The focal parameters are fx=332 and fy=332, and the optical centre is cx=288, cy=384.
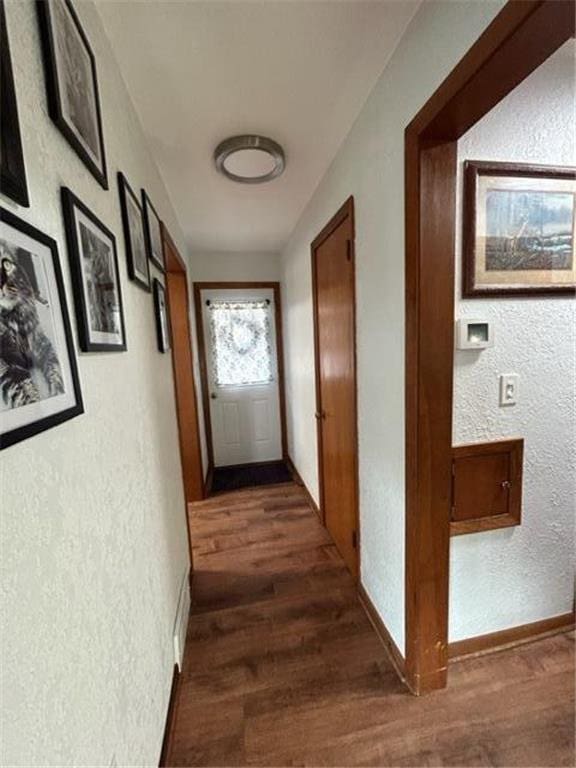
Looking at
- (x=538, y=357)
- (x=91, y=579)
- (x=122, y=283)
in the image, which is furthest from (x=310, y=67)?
(x=91, y=579)

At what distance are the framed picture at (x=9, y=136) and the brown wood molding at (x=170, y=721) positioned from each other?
157cm

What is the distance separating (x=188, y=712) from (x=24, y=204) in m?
1.68

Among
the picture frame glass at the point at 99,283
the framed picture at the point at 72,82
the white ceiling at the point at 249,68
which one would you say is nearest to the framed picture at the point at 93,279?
the picture frame glass at the point at 99,283

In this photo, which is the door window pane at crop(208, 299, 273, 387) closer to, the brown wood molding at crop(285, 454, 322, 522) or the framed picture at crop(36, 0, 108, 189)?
the brown wood molding at crop(285, 454, 322, 522)

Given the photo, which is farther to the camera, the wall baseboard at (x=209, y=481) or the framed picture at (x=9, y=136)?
the wall baseboard at (x=209, y=481)

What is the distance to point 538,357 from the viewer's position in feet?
4.05

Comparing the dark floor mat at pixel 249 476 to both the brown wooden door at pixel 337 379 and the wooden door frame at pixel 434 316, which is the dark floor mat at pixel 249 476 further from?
the wooden door frame at pixel 434 316

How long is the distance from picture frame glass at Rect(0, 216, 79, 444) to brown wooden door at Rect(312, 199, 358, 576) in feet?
4.14

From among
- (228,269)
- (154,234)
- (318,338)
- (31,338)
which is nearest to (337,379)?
(318,338)

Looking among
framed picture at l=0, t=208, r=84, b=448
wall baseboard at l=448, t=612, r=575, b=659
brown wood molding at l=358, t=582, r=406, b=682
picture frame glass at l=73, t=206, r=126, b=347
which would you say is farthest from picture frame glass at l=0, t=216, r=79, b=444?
wall baseboard at l=448, t=612, r=575, b=659

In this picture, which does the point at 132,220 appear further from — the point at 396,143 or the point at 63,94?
the point at 396,143

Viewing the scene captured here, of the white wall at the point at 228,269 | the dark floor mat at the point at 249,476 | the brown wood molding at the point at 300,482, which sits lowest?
the dark floor mat at the point at 249,476

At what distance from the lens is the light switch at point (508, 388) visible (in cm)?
121

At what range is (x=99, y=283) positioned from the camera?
2.66 ft
